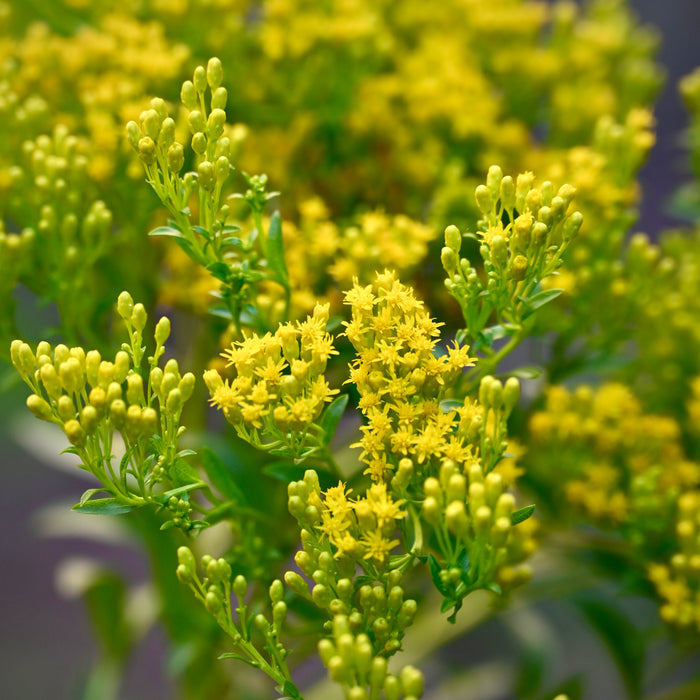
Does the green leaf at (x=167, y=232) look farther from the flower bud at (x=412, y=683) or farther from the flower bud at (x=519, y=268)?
the flower bud at (x=412, y=683)

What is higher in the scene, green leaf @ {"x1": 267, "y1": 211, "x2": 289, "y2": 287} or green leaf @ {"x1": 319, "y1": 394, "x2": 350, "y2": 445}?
green leaf @ {"x1": 267, "y1": 211, "x2": 289, "y2": 287}

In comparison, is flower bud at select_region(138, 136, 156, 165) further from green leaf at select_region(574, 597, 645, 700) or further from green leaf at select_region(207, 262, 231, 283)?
green leaf at select_region(574, 597, 645, 700)

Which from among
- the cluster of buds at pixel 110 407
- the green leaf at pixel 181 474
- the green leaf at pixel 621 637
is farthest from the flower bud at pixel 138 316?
the green leaf at pixel 621 637

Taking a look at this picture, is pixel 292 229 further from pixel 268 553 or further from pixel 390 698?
pixel 390 698

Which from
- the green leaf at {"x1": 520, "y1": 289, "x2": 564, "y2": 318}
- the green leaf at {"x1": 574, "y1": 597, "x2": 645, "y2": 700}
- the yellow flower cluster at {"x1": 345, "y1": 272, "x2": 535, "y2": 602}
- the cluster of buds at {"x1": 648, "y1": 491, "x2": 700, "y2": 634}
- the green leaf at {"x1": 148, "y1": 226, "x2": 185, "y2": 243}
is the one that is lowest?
the green leaf at {"x1": 574, "y1": 597, "x2": 645, "y2": 700}

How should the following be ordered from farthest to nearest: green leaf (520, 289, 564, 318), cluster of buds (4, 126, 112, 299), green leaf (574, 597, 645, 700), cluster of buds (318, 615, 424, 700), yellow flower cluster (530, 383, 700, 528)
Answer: green leaf (574, 597, 645, 700) → yellow flower cluster (530, 383, 700, 528) → cluster of buds (4, 126, 112, 299) → green leaf (520, 289, 564, 318) → cluster of buds (318, 615, 424, 700)

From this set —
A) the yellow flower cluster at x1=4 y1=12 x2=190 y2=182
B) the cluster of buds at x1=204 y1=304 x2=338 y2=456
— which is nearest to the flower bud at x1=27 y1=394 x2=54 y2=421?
the cluster of buds at x1=204 y1=304 x2=338 y2=456

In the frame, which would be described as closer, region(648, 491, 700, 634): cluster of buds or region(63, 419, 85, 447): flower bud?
region(63, 419, 85, 447): flower bud
